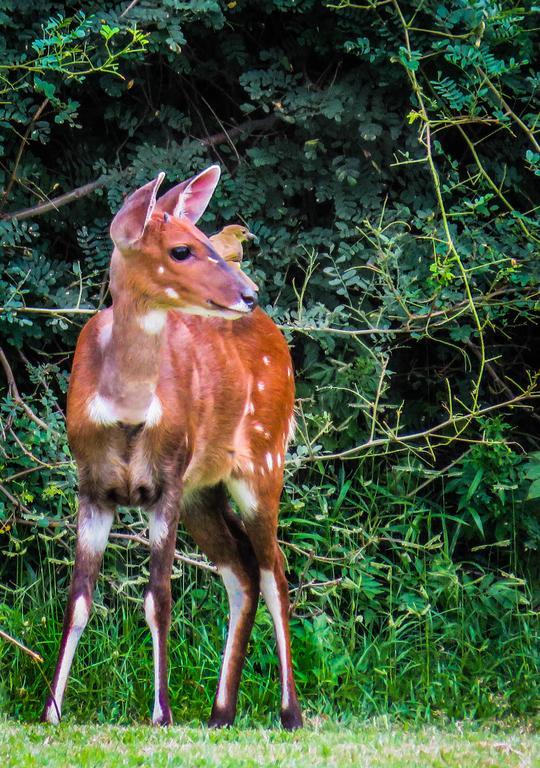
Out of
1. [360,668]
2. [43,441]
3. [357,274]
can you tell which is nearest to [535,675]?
[360,668]

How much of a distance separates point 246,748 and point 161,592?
647 mm

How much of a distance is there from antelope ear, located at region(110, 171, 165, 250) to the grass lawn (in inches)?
65.4

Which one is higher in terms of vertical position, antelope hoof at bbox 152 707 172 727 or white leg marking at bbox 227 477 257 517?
white leg marking at bbox 227 477 257 517

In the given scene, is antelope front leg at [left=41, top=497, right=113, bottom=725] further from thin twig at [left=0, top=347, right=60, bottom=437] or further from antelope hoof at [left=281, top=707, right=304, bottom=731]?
thin twig at [left=0, top=347, right=60, bottom=437]

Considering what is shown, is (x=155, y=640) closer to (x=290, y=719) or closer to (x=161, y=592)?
(x=161, y=592)

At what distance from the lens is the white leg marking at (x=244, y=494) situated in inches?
203

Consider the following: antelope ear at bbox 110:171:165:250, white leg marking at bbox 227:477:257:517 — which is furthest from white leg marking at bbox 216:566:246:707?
antelope ear at bbox 110:171:165:250

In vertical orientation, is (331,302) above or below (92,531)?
below

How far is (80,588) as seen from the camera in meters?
4.52

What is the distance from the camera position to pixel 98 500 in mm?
4566

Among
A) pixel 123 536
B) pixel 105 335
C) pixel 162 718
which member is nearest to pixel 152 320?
pixel 105 335

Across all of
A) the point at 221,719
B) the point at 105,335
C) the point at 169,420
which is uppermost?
the point at 105,335

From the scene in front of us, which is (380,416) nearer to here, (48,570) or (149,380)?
(48,570)

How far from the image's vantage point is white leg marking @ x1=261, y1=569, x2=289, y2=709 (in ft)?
16.9
